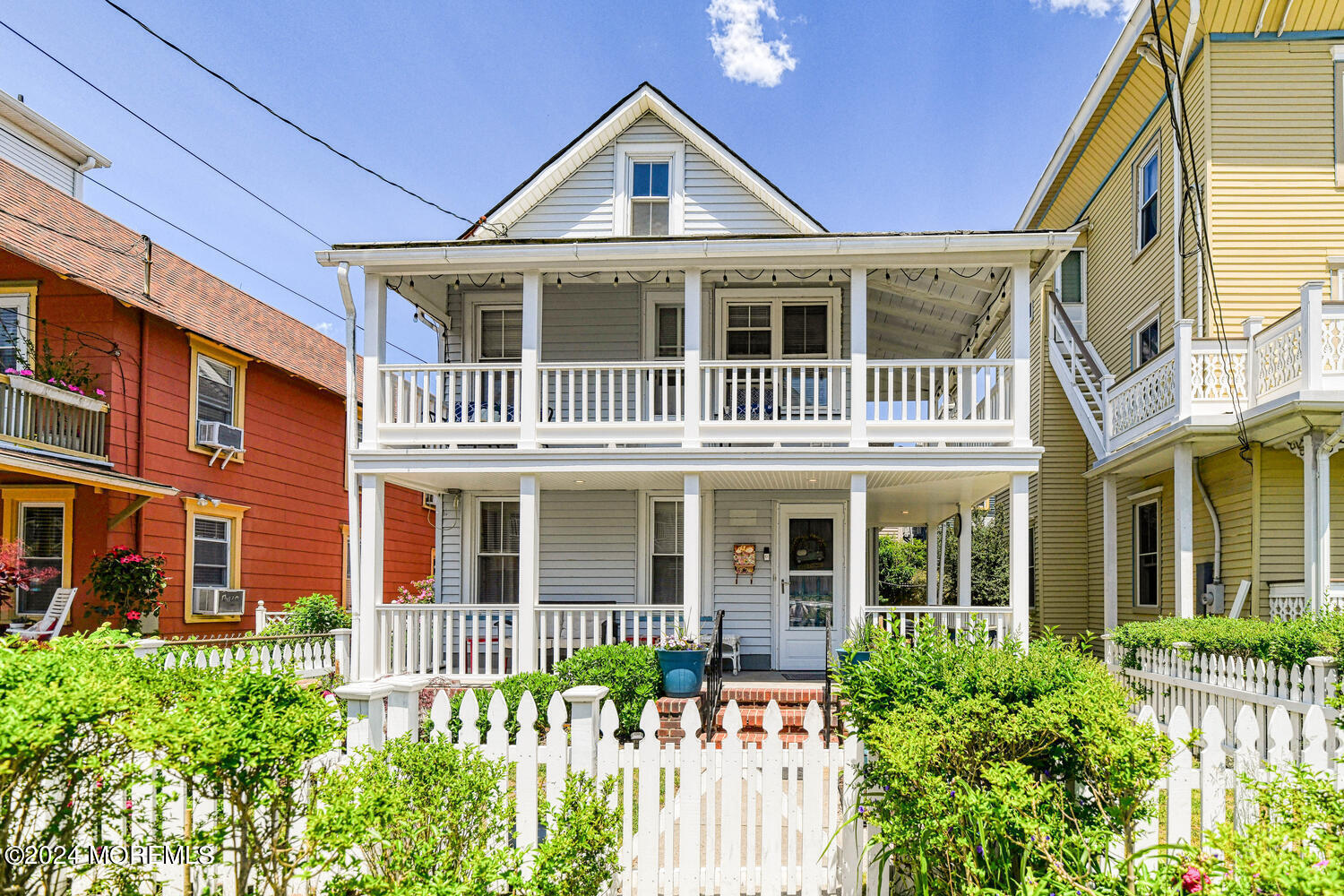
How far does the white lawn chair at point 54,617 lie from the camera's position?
40.2 feet

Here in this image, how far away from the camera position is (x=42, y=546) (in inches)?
530

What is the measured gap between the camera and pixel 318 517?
19391 mm

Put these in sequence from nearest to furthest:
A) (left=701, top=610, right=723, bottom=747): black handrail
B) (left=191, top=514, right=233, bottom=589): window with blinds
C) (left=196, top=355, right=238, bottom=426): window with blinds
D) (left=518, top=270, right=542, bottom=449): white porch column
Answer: (left=701, top=610, right=723, bottom=747): black handrail, (left=518, top=270, right=542, bottom=449): white porch column, (left=191, top=514, right=233, bottom=589): window with blinds, (left=196, top=355, right=238, bottom=426): window with blinds

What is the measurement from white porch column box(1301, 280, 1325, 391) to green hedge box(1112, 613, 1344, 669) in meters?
2.66

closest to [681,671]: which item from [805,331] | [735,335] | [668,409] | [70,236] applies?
[668,409]

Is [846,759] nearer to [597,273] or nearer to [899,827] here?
[899,827]

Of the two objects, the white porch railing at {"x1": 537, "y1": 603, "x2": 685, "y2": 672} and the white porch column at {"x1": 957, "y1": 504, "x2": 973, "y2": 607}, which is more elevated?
the white porch column at {"x1": 957, "y1": 504, "x2": 973, "y2": 607}

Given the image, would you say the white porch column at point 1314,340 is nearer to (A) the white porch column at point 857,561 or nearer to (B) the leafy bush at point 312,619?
(A) the white porch column at point 857,561

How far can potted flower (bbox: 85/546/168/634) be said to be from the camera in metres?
13.0

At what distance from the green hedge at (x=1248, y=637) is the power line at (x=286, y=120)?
10.5 meters

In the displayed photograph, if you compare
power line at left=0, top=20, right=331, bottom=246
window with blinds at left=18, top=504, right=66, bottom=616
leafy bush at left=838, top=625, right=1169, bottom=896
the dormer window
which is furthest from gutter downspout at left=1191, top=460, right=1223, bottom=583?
window with blinds at left=18, top=504, right=66, bottom=616

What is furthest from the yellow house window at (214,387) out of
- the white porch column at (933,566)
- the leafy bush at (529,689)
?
the white porch column at (933,566)

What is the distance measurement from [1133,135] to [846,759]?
14.4 m

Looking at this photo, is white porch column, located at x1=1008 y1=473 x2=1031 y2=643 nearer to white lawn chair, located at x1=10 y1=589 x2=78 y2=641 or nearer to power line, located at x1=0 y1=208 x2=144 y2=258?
white lawn chair, located at x1=10 y1=589 x2=78 y2=641
